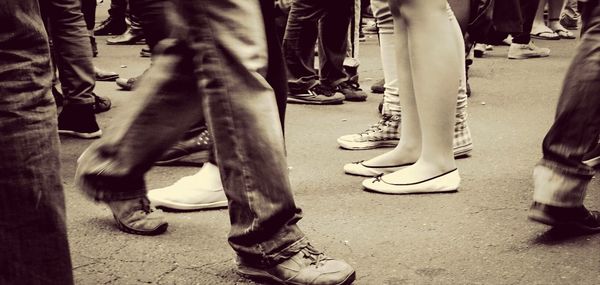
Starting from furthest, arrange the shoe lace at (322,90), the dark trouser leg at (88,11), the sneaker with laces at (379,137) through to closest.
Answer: the dark trouser leg at (88,11) → the shoe lace at (322,90) → the sneaker with laces at (379,137)

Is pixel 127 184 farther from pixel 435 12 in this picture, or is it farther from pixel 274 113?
pixel 435 12

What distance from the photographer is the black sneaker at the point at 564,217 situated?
253cm

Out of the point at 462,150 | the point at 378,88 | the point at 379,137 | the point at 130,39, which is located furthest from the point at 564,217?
the point at 130,39

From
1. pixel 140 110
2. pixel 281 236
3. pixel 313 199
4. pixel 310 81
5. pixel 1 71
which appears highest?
pixel 1 71

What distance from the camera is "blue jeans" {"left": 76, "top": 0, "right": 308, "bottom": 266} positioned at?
205 cm

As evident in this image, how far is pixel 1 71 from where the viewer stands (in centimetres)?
149

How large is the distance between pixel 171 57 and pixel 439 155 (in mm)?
1336

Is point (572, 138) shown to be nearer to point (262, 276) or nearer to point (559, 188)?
point (559, 188)

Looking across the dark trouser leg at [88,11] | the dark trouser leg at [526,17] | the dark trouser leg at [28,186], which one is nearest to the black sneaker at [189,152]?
the dark trouser leg at [28,186]

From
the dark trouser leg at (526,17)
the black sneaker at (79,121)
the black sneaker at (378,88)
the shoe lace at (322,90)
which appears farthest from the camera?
the dark trouser leg at (526,17)

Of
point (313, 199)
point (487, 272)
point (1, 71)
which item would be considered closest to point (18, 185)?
point (1, 71)

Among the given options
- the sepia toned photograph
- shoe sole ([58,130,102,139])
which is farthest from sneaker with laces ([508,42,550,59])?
shoe sole ([58,130,102,139])

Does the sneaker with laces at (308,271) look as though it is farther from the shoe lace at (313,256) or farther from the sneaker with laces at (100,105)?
the sneaker with laces at (100,105)

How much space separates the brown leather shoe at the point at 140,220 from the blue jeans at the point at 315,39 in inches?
108
